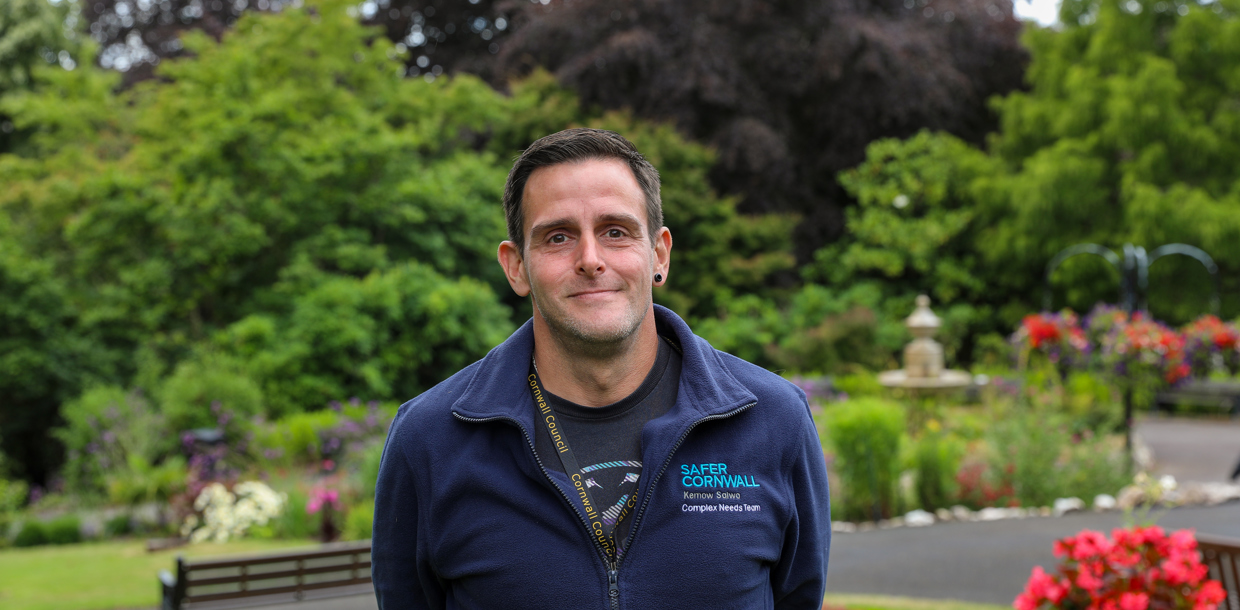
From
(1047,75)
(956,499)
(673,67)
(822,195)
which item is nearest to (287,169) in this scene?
(673,67)

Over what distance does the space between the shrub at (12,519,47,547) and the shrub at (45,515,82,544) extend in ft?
0.25

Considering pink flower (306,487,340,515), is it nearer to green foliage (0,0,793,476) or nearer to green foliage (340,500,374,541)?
green foliage (340,500,374,541)

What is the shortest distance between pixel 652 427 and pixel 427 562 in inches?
20.5

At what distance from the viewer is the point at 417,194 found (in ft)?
43.2

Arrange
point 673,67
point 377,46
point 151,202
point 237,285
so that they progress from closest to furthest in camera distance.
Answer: point 151,202 < point 237,285 < point 377,46 < point 673,67

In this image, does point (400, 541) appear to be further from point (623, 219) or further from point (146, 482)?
point (146, 482)

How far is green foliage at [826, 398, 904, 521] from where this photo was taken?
8.05 metres

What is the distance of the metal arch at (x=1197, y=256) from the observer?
15.5 meters

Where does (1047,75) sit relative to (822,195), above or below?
above

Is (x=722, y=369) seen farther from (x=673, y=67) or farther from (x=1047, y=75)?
(x=1047, y=75)

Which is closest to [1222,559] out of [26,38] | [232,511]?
[232,511]

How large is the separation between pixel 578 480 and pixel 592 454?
81mm

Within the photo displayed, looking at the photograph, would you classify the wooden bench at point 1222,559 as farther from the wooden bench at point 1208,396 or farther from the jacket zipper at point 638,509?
the wooden bench at point 1208,396

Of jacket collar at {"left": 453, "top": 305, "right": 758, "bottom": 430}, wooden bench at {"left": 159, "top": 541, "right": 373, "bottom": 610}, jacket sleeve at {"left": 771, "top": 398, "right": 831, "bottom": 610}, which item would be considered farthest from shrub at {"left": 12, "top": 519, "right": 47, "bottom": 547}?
jacket sleeve at {"left": 771, "top": 398, "right": 831, "bottom": 610}
